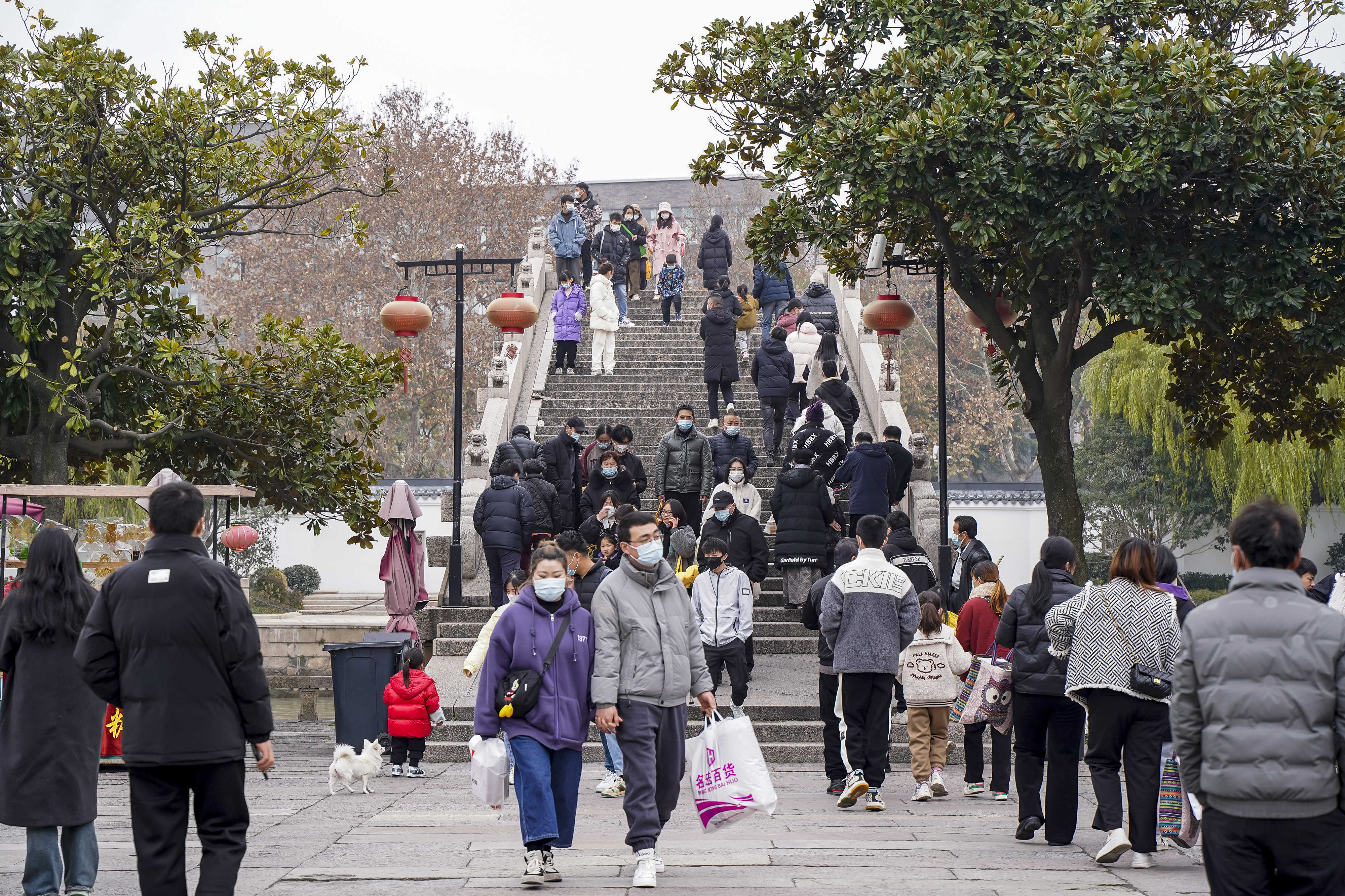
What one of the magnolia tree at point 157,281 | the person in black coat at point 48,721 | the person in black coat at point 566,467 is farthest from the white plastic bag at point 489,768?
the person in black coat at point 566,467

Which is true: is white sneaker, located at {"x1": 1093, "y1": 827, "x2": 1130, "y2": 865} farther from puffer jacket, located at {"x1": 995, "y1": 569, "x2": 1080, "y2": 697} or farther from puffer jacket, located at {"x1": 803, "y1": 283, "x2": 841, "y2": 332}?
puffer jacket, located at {"x1": 803, "y1": 283, "x2": 841, "y2": 332}

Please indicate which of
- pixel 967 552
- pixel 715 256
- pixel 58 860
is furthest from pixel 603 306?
pixel 58 860

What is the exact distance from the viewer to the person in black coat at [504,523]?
14.1 meters

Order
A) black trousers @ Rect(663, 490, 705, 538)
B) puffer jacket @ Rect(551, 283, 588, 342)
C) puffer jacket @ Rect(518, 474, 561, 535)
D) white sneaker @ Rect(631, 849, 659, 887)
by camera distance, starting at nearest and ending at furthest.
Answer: white sneaker @ Rect(631, 849, 659, 887)
puffer jacket @ Rect(518, 474, 561, 535)
black trousers @ Rect(663, 490, 705, 538)
puffer jacket @ Rect(551, 283, 588, 342)

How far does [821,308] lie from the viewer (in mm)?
21656

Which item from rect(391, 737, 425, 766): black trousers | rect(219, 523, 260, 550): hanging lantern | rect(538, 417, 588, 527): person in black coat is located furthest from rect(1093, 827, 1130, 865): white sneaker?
rect(219, 523, 260, 550): hanging lantern

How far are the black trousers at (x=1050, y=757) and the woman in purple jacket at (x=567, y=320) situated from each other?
44.4 ft

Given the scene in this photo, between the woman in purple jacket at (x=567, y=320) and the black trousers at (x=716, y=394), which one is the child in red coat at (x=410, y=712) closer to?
the black trousers at (x=716, y=394)

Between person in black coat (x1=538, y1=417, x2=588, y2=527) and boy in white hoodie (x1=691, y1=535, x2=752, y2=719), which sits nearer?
boy in white hoodie (x1=691, y1=535, x2=752, y2=719)

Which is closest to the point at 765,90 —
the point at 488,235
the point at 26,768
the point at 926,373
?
the point at 26,768

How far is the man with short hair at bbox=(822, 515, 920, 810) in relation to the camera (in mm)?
8922

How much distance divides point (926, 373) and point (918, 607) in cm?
3203

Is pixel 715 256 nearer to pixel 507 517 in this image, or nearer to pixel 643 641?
pixel 507 517

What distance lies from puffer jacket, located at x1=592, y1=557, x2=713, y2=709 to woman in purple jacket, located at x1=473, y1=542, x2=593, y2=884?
10 centimetres
